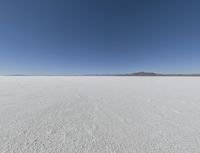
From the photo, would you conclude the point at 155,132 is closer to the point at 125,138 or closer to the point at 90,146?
the point at 125,138

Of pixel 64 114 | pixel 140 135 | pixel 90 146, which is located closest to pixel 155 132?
pixel 140 135

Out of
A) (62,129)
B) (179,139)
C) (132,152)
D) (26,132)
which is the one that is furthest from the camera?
(62,129)

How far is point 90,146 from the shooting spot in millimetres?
1663

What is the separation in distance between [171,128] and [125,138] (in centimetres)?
109

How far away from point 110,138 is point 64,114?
1.57m

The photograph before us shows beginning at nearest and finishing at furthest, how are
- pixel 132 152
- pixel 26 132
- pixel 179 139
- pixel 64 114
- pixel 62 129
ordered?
pixel 132 152 → pixel 179 139 → pixel 26 132 → pixel 62 129 → pixel 64 114

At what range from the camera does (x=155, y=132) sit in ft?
6.78

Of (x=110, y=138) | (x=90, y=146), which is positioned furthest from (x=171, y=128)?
(x=90, y=146)

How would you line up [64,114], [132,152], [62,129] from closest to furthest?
[132,152]
[62,129]
[64,114]


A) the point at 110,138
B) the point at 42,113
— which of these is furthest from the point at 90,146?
the point at 42,113

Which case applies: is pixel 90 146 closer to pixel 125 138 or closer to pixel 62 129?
pixel 125 138

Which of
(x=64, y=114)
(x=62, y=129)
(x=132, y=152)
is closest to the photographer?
(x=132, y=152)

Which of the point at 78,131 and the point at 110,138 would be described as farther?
the point at 78,131

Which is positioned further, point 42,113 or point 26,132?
point 42,113
